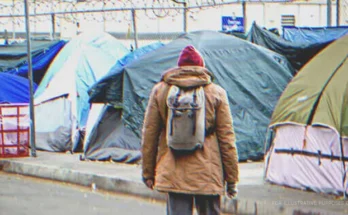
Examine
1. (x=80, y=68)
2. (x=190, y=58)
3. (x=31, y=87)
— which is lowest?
(x=31, y=87)

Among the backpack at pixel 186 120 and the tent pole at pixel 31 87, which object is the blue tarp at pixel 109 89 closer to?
the tent pole at pixel 31 87

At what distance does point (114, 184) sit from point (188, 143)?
6082 millimetres

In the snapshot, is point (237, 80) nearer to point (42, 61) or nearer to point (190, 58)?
point (42, 61)

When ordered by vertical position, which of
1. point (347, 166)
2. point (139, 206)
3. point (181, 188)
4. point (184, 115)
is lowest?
point (139, 206)

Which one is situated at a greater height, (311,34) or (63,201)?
(311,34)

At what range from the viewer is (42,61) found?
63.2 ft

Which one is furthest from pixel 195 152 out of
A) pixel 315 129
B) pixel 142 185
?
pixel 142 185

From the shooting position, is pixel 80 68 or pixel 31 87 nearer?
pixel 31 87

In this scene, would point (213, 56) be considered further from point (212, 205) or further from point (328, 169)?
point (212, 205)

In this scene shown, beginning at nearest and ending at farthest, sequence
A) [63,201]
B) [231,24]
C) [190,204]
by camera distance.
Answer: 1. [190,204]
2. [63,201]
3. [231,24]

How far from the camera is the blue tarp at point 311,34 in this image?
52.2ft

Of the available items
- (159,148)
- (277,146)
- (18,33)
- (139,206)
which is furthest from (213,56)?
(18,33)

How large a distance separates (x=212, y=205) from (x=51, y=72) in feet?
38.2

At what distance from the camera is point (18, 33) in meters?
32.8
